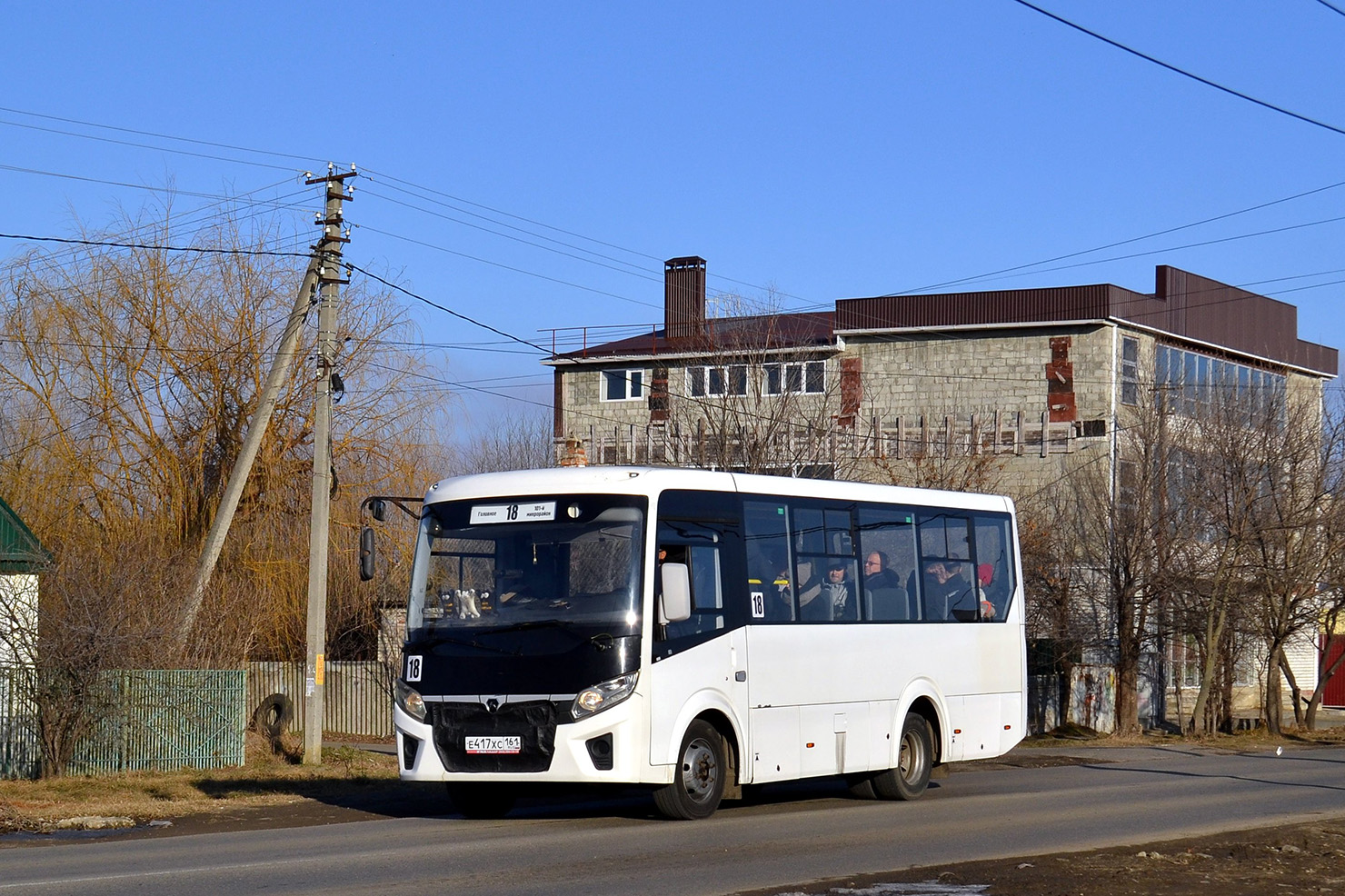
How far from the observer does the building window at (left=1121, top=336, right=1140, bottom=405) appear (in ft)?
152

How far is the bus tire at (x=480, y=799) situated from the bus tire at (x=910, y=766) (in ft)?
14.0

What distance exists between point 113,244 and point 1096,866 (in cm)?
2339

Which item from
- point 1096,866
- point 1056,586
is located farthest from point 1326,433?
point 1096,866

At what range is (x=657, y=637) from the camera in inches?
539

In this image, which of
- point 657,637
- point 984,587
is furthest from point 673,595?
point 984,587

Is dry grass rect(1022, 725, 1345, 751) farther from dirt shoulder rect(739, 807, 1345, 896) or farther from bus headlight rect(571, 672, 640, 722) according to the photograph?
bus headlight rect(571, 672, 640, 722)

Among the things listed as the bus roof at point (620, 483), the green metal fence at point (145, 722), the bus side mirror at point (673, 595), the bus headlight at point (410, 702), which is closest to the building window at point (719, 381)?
the green metal fence at point (145, 722)

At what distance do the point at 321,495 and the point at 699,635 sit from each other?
363 inches

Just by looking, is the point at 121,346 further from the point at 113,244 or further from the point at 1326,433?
the point at 1326,433

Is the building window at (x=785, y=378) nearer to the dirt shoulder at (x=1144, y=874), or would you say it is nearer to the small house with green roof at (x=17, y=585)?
the small house with green roof at (x=17, y=585)

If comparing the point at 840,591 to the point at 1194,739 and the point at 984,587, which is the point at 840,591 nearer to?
the point at 984,587

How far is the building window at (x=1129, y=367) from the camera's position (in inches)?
1818

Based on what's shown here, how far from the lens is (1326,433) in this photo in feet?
118

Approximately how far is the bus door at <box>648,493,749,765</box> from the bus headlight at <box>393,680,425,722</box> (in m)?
2.22
